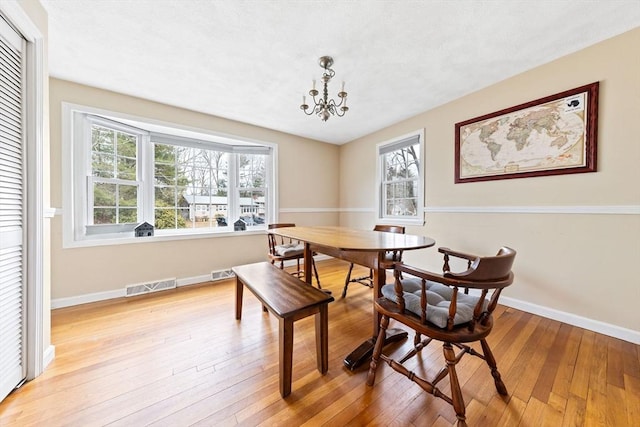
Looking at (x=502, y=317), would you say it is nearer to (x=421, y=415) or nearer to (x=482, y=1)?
(x=421, y=415)

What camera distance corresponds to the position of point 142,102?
8.83ft

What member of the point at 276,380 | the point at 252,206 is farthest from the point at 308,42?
the point at 252,206

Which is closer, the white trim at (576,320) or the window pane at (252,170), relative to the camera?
the white trim at (576,320)

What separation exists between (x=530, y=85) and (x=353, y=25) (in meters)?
1.86

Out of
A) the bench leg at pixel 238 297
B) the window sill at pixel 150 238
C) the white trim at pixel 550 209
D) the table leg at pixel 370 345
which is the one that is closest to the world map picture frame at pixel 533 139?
the white trim at pixel 550 209

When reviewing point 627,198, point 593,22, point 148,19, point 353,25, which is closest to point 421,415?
point 627,198

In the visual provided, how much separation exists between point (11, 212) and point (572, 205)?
399 cm

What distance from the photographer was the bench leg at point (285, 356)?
1.23 m

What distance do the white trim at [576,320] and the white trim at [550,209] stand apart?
0.89 meters

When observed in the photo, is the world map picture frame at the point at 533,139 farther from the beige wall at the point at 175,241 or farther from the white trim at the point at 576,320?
the beige wall at the point at 175,241

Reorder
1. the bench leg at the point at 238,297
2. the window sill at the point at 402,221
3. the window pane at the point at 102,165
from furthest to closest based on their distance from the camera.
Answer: the window sill at the point at 402,221
the window pane at the point at 102,165
the bench leg at the point at 238,297

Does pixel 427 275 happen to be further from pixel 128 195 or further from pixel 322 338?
pixel 128 195

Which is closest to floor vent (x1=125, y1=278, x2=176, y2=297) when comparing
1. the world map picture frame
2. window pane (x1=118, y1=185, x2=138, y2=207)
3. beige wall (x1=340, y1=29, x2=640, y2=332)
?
window pane (x1=118, y1=185, x2=138, y2=207)

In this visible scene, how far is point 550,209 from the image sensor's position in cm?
208
